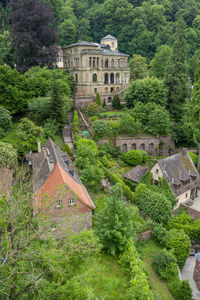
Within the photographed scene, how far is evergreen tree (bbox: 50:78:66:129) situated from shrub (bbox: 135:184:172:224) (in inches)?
753

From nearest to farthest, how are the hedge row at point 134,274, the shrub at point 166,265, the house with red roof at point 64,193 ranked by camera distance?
the hedge row at point 134,274
the house with red roof at point 64,193
the shrub at point 166,265

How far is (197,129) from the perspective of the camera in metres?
34.7

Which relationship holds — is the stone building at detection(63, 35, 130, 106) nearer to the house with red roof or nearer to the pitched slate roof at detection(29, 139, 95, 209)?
the pitched slate roof at detection(29, 139, 95, 209)

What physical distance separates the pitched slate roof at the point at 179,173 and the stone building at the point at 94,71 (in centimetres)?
2345

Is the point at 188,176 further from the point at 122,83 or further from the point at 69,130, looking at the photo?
the point at 122,83

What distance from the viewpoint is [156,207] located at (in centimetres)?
2380

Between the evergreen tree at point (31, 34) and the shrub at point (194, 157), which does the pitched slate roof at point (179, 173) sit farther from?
the evergreen tree at point (31, 34)

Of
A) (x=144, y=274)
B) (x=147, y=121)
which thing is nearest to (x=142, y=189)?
(x=144, y=274)

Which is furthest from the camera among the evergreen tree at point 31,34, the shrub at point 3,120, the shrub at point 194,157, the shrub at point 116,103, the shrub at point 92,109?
the shrub at point 116,103

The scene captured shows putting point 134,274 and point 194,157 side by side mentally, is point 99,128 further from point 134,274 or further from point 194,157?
point 134,274

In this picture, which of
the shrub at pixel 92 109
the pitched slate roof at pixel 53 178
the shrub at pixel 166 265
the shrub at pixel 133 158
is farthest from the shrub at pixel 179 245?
the shrub at pixel 92 109

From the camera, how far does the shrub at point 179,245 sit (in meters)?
20.6

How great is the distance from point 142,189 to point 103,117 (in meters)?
19.5

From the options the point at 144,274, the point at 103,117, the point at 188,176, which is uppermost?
the point at 103,117
